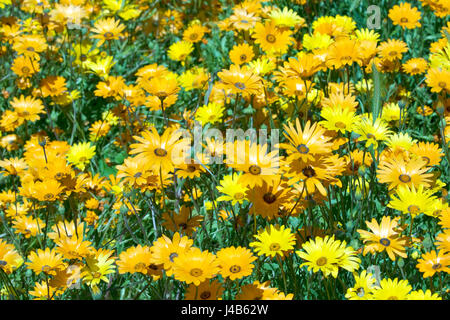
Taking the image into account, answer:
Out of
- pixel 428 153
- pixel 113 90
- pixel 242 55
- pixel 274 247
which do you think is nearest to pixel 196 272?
pixel 274 247

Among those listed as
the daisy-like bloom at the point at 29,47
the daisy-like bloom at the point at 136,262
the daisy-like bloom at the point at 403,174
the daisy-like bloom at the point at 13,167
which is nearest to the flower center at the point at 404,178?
the daisy-like bloom at the point at 403,174

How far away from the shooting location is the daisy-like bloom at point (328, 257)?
5.43 feet

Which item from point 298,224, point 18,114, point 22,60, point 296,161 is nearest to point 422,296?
point 296,161

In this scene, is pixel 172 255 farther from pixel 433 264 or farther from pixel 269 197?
A: pixel 433 264

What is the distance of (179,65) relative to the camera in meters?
4.14

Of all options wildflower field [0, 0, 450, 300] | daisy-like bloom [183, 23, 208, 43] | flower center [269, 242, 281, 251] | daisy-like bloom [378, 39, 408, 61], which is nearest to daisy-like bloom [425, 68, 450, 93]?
wildflower field [0, 0, 450, 300]

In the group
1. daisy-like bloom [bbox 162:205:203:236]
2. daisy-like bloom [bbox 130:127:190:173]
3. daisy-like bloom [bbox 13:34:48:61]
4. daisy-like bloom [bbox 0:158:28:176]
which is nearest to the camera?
daisy-like bloom [bbox 130:127:190:173]

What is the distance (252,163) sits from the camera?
1784mm

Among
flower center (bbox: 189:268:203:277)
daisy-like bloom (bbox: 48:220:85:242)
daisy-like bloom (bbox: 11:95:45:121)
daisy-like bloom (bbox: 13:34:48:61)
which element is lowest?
flower center (bbox: 189:268:203:277)

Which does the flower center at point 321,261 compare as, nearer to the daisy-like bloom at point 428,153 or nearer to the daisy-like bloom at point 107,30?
the daisy-like bloom at point 428,153

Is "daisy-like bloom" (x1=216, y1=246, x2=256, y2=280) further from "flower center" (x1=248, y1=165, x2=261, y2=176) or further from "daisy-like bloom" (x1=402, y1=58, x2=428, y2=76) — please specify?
"daisy-like bloom" (x1=402, y1=58, x2=428, y2=76)

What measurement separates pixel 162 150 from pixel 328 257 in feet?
2.32

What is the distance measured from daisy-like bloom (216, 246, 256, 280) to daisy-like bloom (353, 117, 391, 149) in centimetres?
76

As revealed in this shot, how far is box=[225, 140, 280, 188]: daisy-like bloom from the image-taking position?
1726mm
